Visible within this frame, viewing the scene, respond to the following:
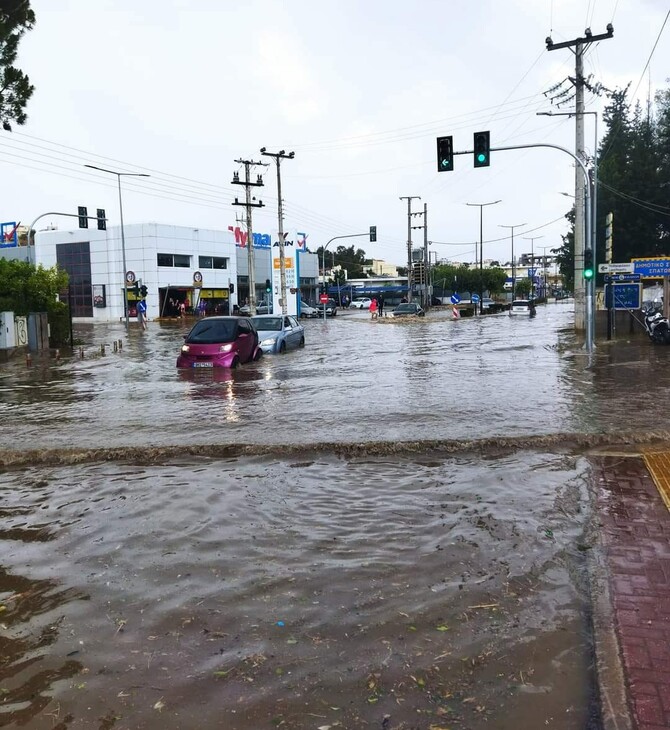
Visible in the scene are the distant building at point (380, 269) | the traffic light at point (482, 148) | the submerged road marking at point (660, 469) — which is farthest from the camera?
the distant building at point (380, 269)

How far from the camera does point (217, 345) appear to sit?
19.2 m

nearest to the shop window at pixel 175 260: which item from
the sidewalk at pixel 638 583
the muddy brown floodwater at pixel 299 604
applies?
the muddy brown floodwater at pixel 299 604

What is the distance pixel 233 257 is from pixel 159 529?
61.7 m

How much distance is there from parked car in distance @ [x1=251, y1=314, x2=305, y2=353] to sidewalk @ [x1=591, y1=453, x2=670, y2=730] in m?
17.1

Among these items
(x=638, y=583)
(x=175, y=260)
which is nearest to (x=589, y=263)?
(x=638, y=583)

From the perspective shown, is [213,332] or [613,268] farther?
[613,268]

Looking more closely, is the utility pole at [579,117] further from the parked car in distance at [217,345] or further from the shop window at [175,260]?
the shop window at [175,260]

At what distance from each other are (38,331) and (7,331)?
194 cm

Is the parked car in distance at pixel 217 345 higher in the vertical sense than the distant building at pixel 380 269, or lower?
lower

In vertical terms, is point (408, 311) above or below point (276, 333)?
above

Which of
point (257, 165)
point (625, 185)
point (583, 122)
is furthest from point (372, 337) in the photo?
point (625, 185)

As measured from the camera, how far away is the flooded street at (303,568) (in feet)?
11.5

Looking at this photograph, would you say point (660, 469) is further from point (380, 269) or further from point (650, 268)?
point (380, 269)

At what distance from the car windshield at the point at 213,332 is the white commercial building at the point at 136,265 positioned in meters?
39.6
